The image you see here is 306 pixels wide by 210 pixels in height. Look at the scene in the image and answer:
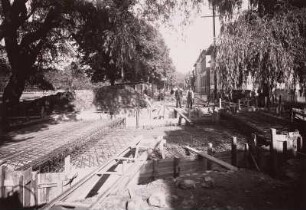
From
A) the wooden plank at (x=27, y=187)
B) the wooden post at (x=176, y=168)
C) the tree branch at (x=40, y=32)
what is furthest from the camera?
the tree branch at (x=40, y=32)

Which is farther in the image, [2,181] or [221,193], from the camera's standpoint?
[2,181]

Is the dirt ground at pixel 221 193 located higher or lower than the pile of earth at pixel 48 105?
lower

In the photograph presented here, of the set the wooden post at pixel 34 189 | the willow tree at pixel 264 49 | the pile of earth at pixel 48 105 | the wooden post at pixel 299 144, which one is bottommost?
the wooden post at pixel 34 189

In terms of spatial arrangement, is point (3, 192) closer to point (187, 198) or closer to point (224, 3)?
point (187, 198)

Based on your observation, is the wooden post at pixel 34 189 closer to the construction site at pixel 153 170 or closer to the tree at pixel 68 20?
the construction site at pixel 153 170

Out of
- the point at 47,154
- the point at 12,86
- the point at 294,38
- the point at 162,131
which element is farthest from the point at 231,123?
the point at 12,86

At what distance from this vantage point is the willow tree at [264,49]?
400 inches

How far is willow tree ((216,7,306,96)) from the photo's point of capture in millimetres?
10164

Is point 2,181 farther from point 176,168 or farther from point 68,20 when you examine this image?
point 68,20

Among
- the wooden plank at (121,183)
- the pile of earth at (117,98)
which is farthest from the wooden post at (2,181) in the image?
the pile of earth at (117,98)

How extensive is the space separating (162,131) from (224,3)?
7904 mm

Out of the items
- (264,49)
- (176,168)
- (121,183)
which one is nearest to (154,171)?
(176,168)

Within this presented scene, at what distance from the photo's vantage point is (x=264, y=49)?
10344mm

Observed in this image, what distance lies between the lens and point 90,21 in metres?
16.9
